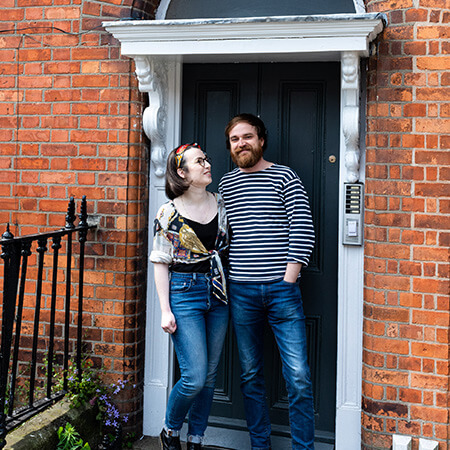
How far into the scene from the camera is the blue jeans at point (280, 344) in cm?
329

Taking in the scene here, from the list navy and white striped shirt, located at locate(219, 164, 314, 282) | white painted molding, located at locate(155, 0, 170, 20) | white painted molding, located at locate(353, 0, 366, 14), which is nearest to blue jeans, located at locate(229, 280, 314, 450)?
navy and white striped shirt, located at locate(219, 164, 314, 282)

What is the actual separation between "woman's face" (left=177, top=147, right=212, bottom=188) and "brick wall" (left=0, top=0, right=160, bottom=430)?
0.63 meters

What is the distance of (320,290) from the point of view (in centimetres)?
377

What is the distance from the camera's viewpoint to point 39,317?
3.75 meters

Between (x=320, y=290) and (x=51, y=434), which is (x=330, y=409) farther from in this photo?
(x=51, y=434)

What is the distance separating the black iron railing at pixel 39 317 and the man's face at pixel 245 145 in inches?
39.5

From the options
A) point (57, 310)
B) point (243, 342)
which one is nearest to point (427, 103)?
point (243, 342)

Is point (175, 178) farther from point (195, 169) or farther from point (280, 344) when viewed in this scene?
point (280, 344)

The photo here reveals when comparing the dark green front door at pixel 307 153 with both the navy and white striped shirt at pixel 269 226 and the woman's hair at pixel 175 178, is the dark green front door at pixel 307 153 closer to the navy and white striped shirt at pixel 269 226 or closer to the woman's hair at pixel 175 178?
the navy and white striped shirt at pixel 269 226

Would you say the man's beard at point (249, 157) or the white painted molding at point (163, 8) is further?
the white painted molding at point (163, 8)

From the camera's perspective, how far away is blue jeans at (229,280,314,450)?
3293 mm

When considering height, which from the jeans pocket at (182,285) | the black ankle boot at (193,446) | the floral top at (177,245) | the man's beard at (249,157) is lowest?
the black ankle boot at (193,446)

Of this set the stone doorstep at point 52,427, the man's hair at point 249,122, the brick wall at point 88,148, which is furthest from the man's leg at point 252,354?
the stone doorstep at point 52,427

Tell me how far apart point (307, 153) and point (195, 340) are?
4.65 feet
